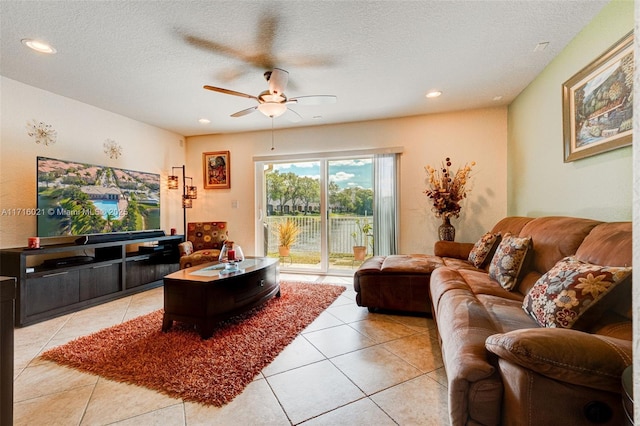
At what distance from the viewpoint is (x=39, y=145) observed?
3084 mm

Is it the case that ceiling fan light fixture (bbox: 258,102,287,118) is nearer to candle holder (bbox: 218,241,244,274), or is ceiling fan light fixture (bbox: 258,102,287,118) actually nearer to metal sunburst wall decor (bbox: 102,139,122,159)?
candle holder (bbox: 218,241,244,274)

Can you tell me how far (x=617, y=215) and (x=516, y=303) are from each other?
0.95m

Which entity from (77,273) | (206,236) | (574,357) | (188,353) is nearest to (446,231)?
(574,357)

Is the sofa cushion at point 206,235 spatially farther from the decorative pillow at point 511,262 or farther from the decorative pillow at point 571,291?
the decorative pillow at point 571,291

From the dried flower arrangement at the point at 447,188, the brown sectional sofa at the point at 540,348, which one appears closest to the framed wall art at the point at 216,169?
the dried flower arrangement at the point at 447,188

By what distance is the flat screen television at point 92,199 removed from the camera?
2906 millimetres

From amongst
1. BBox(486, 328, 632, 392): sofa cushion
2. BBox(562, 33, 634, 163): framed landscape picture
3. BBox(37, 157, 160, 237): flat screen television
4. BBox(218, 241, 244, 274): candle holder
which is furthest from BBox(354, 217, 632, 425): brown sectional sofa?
BBox(37, 157, 160, 237): flat screen television

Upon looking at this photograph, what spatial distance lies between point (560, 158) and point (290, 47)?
8.48 ft

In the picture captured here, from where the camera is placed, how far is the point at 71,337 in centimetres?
234

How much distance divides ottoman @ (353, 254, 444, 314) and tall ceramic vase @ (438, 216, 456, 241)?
87cm

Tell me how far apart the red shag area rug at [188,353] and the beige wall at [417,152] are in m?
2.23

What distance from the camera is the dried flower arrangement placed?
3.65m

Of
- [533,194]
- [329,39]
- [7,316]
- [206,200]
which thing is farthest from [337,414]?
[206,200]

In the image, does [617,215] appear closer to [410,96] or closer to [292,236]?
[410,96]
